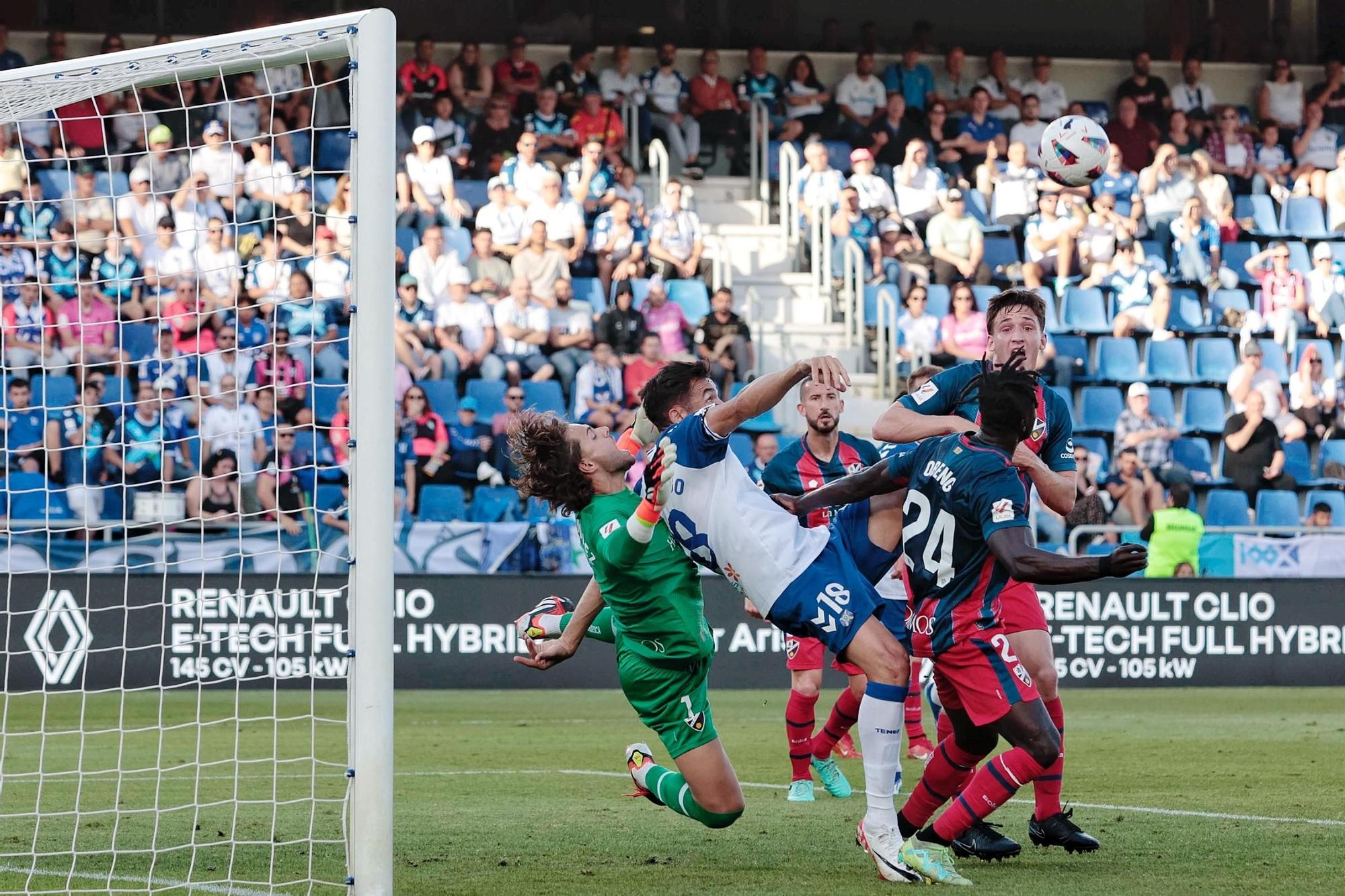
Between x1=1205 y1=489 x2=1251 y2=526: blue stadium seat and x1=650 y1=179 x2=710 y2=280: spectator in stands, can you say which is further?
x1=650 y1=179 x2=710 y2=280: spectator in stands

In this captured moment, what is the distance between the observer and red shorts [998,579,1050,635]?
22.0 feet

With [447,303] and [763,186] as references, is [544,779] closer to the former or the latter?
[447,303]

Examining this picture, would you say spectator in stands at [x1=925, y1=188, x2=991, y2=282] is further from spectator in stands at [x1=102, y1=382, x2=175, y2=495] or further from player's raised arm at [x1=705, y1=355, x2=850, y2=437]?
player's raised arm at [x1=705, y1=355, x2=850, y2=437]

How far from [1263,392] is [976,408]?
1317 cm

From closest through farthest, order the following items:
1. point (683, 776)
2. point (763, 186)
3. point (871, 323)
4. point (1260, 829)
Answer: point (683, 776), point (1260, 829), point (871, 323), point (763, 186)

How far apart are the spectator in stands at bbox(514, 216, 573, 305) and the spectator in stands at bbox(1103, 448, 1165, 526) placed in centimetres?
621

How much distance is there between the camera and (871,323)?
19719mm

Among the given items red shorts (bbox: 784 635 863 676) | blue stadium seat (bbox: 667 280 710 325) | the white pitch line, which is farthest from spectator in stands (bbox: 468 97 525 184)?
the white pitch line

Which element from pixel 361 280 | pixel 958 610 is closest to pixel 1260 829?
pixel 958 610

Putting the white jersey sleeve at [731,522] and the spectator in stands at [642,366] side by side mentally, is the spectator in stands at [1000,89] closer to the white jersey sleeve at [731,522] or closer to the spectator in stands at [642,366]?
the spectator in stands at [642,366]

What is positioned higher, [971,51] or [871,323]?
[971,51]

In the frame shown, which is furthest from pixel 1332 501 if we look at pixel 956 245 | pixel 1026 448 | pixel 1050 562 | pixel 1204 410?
pixel 1050 562

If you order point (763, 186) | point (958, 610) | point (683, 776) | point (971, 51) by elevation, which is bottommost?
point (683, 776)

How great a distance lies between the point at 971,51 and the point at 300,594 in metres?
13.2
